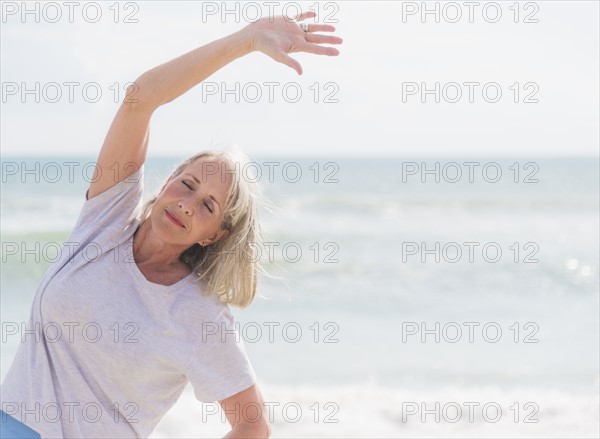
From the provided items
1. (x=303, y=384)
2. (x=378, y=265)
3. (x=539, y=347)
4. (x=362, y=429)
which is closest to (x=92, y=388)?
(x=362, y=429)

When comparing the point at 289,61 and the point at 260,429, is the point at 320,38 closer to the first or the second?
the point at 289,61

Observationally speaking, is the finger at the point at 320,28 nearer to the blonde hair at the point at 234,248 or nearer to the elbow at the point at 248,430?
the blonde hair at the point at 234,248

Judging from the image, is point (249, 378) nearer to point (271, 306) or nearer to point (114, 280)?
point (114, 280)

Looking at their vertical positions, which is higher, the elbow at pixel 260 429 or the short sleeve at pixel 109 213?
the short sleeve at pixel 109 213

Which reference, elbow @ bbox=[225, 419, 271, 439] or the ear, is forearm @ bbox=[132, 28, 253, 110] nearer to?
the ear

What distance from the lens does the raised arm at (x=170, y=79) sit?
8.61 ft

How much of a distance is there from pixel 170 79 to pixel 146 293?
0.64 metres

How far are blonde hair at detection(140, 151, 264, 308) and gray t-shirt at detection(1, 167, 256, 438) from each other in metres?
0.08

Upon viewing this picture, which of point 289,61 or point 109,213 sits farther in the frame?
point 109,213

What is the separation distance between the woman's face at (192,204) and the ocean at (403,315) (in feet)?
0.38

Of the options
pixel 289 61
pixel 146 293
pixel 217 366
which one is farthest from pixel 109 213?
pixel 289 61

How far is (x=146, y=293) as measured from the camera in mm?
2631

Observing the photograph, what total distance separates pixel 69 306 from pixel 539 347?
25.2ft

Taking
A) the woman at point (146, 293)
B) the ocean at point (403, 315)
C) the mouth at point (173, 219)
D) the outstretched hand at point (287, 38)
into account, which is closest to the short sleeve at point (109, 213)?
the woman at point (146, 293)
